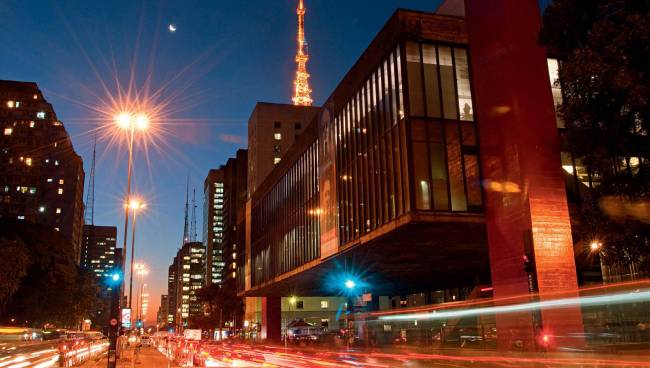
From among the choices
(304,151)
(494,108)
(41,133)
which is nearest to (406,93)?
(494,108)

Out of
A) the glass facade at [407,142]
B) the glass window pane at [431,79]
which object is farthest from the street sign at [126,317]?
the glass window pane at [431,79]

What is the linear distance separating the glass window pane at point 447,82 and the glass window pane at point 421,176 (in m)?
2.62

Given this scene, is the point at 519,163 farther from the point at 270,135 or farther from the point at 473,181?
the point at 270,135

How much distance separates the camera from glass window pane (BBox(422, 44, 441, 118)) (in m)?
31.7

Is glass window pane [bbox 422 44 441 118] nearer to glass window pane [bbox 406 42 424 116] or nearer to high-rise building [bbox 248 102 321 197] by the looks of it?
glass window pane [bbox 406 42 424 116]

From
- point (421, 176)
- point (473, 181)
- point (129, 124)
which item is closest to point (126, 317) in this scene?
point (129, 124)

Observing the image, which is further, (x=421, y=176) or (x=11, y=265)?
(x=11, y=265)

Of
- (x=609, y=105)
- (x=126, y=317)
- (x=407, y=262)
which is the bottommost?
(x=126, y=317)

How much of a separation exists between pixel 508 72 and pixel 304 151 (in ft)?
87.6

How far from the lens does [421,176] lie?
30859 mm

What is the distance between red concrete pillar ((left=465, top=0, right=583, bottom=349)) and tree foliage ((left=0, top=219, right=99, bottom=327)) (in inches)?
2307

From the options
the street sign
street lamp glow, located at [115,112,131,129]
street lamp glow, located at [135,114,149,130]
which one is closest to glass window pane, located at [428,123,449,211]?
street lamp glow, located at [135,114,149,130]

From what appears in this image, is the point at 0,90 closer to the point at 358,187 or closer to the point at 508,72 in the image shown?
the point at 358,187

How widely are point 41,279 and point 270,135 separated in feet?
179
